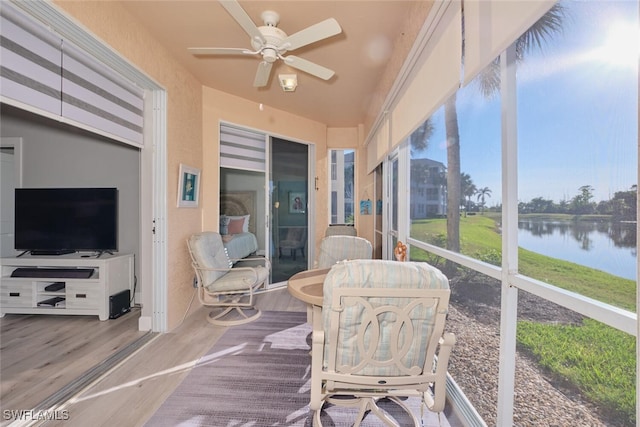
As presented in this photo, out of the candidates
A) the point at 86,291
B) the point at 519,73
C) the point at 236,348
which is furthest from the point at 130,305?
the point at 519,73

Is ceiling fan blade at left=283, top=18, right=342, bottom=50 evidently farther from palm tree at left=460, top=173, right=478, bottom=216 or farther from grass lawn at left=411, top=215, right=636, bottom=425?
grass lawn at left=411, top=215, right=636, bottom=425

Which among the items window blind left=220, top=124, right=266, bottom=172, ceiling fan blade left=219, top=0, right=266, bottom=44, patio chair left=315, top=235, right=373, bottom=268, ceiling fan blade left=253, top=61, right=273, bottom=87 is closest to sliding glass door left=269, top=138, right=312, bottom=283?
window blind left=220, top=124, right=266, bottom=172

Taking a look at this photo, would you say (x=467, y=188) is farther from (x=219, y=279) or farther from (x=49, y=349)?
(x=49, y=349)

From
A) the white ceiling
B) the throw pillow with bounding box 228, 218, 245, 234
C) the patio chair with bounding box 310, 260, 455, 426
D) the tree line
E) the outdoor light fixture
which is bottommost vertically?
the patio chair with bounding box 310, 260, 455, 426

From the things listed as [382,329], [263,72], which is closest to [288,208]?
[263,72]

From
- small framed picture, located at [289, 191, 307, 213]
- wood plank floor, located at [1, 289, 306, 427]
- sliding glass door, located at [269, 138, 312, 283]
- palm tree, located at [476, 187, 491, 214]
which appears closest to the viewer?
palm tree, located at [476, 187, 491, 214]

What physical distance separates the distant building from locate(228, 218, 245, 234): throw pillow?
250cm

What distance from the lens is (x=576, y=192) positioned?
0.96m

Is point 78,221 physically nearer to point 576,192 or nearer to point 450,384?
point 450,384

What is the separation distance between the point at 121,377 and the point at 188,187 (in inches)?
77.9

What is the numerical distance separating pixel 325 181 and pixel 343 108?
4.37 feet

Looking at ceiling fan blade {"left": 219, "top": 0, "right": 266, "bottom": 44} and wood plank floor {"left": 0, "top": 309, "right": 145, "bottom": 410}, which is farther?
wood plank floor {"left": 0, "top": 309, "right": 145, "bottom": 410}

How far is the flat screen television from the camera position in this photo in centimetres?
322

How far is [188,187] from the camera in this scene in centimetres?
319
